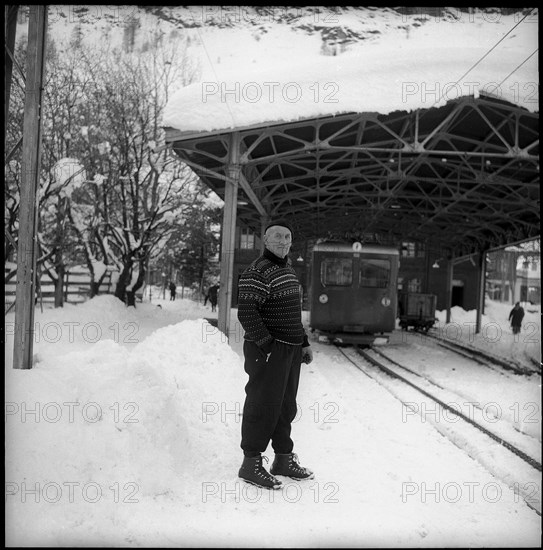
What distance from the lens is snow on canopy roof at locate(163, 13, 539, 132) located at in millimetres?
9812

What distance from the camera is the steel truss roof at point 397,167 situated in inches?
428

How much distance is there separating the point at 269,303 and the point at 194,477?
1476 mm

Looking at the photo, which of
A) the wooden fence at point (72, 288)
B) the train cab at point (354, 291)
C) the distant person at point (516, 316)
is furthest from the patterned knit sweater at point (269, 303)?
the distant person at point (516, 316)

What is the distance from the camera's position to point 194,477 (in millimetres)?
4023

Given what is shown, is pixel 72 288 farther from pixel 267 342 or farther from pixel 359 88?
pixel 267 342

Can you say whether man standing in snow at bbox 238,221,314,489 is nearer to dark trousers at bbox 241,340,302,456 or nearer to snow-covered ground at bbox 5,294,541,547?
dark trousers at bbox 241,340,302,456

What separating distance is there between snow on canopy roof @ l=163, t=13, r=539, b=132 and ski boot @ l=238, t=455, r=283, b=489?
7162mm

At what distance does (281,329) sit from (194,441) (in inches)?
54.8

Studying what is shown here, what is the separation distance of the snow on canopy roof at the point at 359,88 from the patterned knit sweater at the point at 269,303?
6.36m

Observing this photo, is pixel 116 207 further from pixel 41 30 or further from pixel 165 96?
pixel 41 30

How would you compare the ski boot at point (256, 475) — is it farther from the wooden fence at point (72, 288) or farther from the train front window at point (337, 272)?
the wooden fence at point (72, 288)

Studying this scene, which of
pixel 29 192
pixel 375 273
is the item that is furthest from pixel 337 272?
pixel 29 192

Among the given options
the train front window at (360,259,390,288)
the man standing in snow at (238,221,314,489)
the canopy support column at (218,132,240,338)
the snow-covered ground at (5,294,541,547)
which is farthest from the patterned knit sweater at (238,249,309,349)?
the train front window at (360,259,390,288)

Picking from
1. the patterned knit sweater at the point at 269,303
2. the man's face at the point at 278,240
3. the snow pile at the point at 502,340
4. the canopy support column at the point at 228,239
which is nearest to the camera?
the patterned knit sweater at the point at 269,303
